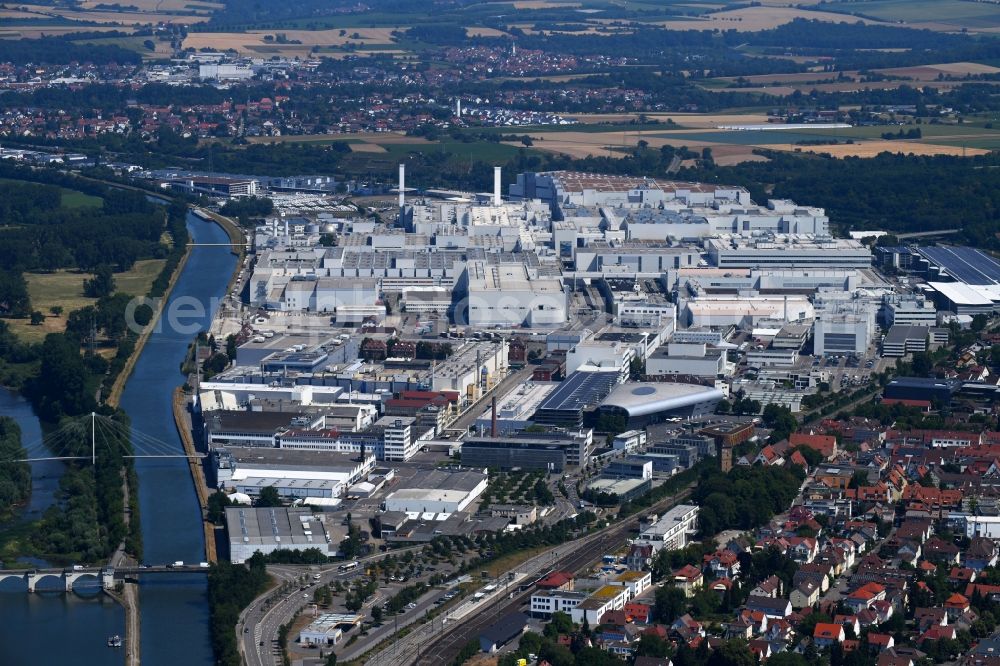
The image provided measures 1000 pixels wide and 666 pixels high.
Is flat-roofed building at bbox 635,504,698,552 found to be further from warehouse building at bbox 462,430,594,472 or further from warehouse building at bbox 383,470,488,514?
warehouse building at bbox 462,430,594,472

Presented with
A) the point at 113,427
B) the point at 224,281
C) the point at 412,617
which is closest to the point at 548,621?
the point at 412,617

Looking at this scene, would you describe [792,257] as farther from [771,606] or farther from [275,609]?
[275,609]

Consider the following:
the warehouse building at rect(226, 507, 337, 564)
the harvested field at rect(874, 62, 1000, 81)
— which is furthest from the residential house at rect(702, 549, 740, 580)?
the harvested field at rect(874, 62, 1000, 81)

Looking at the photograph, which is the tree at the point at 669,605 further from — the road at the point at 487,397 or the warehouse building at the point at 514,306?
the warehouse building at the point at 514,306

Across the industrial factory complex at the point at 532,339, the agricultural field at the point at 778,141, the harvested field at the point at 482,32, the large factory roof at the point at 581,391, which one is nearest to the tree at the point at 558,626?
the industrial factory complex at the point at 532,339

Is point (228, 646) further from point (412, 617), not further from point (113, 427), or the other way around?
point (113, 427)
